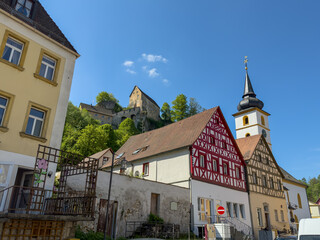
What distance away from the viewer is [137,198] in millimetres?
17328

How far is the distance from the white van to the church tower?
4664cm

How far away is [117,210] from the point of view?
15883 millimetres

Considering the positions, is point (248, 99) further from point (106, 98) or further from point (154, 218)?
point (106, 98)

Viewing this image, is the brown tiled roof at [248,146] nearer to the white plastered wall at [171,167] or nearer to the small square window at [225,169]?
the small square window at [225,169]

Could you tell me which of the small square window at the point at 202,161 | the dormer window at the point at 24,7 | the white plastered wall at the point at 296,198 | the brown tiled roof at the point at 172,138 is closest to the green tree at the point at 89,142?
the brown tiled roof at the point at 172,138

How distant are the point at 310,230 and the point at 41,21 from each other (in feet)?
46.0

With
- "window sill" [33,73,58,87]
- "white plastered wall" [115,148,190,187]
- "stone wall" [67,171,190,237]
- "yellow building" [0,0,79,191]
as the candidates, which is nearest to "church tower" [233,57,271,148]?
Result: "white plastered wall" [115,148,190,187]

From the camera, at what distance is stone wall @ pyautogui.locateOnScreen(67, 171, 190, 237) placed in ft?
50.5

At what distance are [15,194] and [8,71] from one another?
501cm

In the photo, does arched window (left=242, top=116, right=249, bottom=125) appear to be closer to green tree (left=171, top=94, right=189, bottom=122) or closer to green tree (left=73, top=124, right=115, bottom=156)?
green tree (left=171, top=94, right=189, bottom=122)

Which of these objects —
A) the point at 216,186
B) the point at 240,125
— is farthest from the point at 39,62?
the point at 240,125

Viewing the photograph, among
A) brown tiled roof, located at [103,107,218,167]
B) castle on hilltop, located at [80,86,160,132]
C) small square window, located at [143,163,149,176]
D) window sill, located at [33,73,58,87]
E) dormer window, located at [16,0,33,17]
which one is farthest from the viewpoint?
castle on hilltop, located at [80,86,160,132]

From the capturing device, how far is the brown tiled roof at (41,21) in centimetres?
1231

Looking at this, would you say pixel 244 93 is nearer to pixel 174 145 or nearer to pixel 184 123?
pixel 184 123
